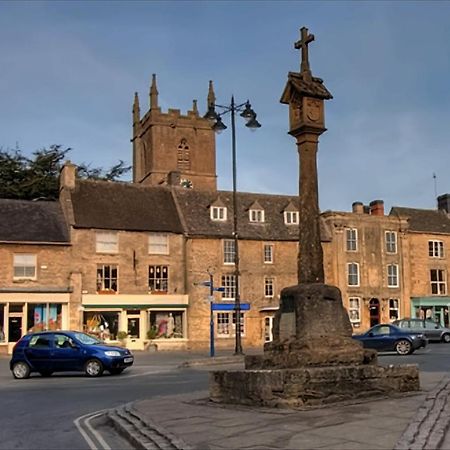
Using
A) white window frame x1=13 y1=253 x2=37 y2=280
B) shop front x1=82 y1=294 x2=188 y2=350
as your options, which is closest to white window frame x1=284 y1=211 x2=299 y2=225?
shop front x1=82 y1=294 x2=188 y2=350

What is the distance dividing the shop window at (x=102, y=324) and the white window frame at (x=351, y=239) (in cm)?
1783

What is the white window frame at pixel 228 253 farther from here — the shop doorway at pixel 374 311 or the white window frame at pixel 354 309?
the shop doorway at pixel 374 311

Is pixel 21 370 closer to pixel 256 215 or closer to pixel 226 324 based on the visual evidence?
pixel 226 324

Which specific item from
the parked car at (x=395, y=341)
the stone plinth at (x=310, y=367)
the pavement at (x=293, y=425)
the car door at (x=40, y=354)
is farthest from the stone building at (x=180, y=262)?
the pavement at (x=293, y=425)

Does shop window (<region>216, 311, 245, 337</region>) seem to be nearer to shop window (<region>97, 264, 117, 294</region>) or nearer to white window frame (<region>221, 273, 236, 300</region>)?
white window frame (<region>221, 273, 236, 300</region>)

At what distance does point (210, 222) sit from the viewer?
44.8 m

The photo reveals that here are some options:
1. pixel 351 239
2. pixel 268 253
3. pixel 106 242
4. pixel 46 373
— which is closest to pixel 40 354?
pixel 46 373

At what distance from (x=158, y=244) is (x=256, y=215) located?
25.7 feet

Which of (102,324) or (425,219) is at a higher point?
(425,219)

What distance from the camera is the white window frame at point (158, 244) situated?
42.3 metres

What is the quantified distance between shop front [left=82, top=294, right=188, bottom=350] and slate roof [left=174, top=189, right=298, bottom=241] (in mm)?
4997

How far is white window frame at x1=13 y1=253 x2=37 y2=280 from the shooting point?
127 ft

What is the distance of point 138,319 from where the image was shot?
41750 millimetres

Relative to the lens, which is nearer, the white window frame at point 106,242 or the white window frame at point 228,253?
the white window frame at point 106,242
